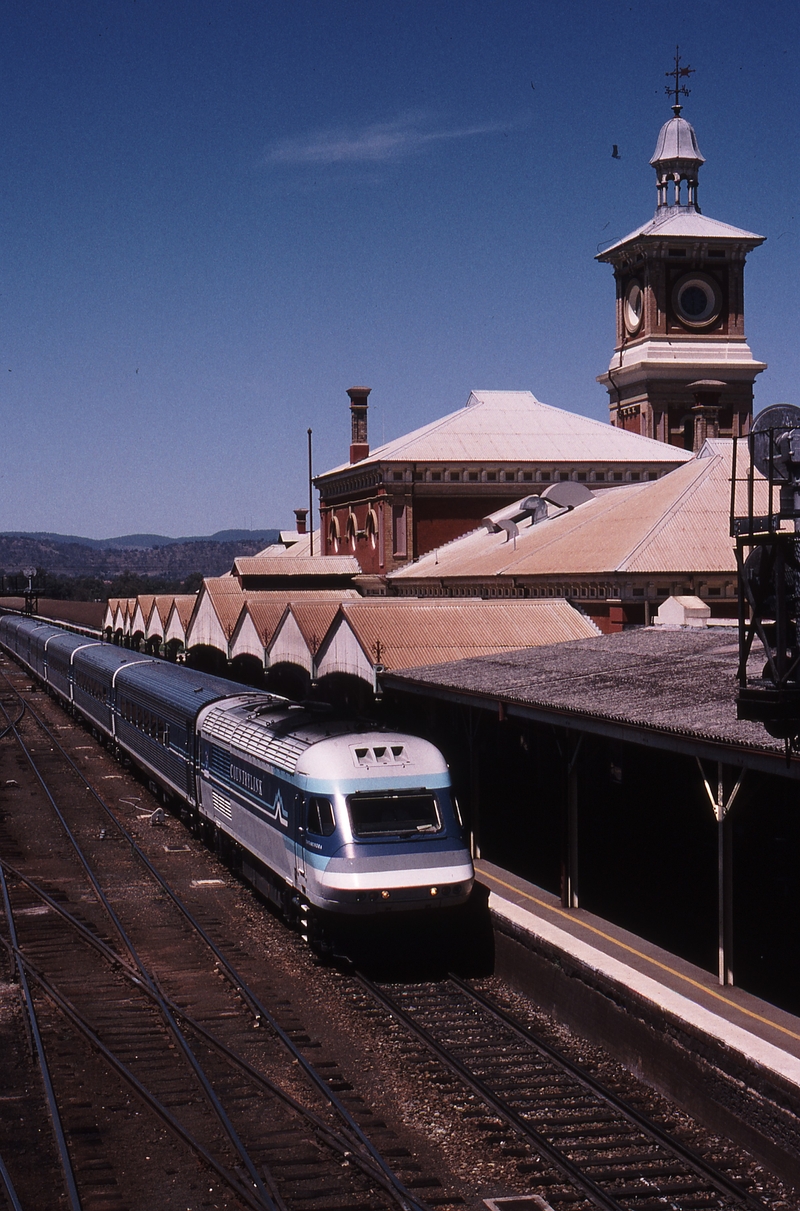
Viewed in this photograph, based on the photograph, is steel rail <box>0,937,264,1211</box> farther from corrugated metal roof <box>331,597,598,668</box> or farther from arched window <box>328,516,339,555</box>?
arched window <box>328,516,339,555</box>

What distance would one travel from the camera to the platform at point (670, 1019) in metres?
10.8

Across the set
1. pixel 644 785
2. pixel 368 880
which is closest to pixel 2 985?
pixel 368 880

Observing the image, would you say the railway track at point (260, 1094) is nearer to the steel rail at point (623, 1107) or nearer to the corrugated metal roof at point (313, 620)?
the steel rail at point (623, 1107)

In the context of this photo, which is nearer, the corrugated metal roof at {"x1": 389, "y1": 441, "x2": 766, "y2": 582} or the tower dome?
the corrugated metal roof at {"x1": 389, "y1": 441, "x2": 766, "y2": 582}

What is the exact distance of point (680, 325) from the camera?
72250 millimetres

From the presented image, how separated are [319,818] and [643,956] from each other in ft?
13.9

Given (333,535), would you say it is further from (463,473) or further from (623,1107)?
(623,1107)

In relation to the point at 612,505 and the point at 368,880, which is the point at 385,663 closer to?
the point at 368,880

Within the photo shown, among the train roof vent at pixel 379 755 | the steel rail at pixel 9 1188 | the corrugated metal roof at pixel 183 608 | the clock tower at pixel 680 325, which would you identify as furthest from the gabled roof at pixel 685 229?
the steel rail at pixel 9 1188

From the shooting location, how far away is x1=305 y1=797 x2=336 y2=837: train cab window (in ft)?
52.7

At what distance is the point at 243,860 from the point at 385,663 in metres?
4.83

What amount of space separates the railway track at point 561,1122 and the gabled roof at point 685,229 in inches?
2446

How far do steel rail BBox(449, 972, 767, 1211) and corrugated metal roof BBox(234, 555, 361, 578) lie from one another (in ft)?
108

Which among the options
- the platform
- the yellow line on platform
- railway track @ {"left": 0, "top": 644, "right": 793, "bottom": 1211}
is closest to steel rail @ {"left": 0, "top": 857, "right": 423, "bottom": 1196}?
railway track @ {"left": 0, "top": 644, "right": 793, "bottom": 1211}
